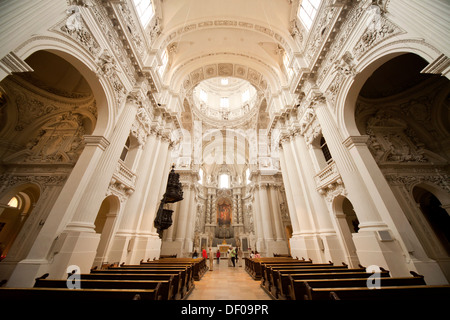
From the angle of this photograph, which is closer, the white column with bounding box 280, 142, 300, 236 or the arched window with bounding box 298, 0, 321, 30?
the arched window with bounding box 298, 0, 321, 30

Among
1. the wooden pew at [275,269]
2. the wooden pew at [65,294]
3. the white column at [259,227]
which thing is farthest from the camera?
the white column at [259,227]

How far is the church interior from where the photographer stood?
4.00 meters

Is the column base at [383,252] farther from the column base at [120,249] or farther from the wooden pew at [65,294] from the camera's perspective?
the column base at [120,249]

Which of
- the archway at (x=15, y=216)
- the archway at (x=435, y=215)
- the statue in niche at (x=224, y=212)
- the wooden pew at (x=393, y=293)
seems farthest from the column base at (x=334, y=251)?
the statue in niche at (x=224, y=212)

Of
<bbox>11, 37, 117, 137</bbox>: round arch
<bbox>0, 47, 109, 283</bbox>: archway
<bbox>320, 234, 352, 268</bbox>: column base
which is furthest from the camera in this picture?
<bbox>320, 234, 352, 268</bbox>: column base

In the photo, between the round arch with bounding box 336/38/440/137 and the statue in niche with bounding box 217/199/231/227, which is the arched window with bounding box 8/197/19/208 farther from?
the statue in niche with bounding box 217/199/231/227

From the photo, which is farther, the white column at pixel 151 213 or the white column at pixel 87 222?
the white column at pixel 151 213

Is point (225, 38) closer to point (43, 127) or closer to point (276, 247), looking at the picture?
point (43, 127)

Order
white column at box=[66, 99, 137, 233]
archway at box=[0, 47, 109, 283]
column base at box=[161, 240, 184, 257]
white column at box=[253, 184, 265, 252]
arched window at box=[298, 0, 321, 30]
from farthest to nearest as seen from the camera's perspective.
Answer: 1. white column at box=[253, 184, 265, 252]
2. column base at box=[161, 240, 184, 257]
3. arched window at box=[298, 0, 321, 30]
4. archway at box=[0, 47, 109, 283]
5. white column at box=[66, 99, 137, 233]

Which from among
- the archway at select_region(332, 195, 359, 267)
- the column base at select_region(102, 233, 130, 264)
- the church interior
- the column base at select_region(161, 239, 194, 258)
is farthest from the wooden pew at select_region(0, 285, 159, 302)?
the column base at select_region(161, 239, 194, 258)

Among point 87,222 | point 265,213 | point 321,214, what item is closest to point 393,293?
point 321,214

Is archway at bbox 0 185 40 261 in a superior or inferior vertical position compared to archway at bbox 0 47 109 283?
inferior

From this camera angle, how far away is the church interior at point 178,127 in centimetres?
400

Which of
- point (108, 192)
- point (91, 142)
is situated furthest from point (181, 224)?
point (91, 142)
